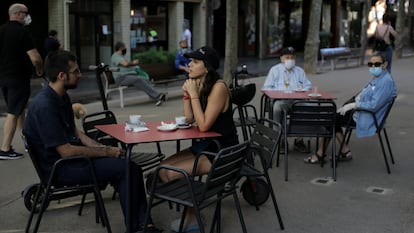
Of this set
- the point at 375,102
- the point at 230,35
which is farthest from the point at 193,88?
the point at 230,35

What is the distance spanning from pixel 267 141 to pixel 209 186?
1179mm

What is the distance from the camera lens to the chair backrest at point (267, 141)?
14.8ft

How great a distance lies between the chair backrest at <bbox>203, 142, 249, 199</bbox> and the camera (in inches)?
143

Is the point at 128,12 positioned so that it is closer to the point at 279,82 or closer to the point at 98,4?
the point at 98,4

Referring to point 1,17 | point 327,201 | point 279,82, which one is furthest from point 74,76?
point 1,17

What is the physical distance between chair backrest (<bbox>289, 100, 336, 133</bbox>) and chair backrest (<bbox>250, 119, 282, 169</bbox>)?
1240 millimetres

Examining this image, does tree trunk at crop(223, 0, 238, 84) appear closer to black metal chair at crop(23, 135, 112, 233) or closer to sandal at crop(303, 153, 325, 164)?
sandal at crop(303, 153, 325, 164)

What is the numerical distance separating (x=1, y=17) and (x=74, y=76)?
13.6m

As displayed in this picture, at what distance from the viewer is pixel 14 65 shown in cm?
687

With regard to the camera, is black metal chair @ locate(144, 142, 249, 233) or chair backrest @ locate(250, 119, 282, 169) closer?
black metal chair @ locate(144, 142, 249, 233)

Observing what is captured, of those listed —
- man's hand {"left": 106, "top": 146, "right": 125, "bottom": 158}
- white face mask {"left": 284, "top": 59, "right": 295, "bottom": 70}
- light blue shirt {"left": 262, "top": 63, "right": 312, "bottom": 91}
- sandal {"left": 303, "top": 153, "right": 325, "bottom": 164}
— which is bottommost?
sandal {"left": 303, "top": 153, "right": 325, "bottom": 164}

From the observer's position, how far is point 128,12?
20125mm

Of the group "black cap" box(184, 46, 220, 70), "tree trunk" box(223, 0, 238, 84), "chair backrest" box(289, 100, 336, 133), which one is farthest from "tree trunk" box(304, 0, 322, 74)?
"black cap" box(184, 46, 220, 70)

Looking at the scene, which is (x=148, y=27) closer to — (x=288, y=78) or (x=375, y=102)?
(x=288, y=78)
